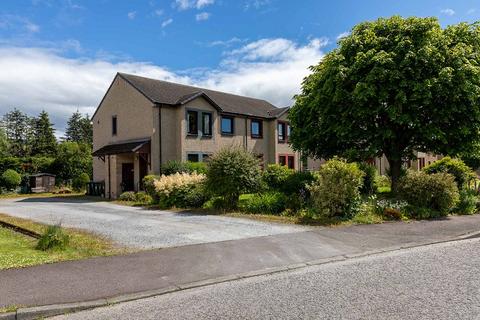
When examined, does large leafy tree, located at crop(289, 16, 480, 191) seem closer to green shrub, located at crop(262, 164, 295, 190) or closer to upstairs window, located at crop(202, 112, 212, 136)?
green shrub, located at crop(262, 164, 295, 190)

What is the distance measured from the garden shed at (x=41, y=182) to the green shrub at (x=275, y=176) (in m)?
25.4

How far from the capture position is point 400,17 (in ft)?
A: 60.2

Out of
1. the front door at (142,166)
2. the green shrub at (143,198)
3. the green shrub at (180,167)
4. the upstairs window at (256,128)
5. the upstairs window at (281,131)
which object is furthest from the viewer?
the upstairs window at (281,131)

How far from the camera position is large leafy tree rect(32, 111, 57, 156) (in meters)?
58.9

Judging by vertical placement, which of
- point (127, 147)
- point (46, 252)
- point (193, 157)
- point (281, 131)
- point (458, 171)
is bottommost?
point (46, 252)

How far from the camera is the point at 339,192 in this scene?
12.8 m

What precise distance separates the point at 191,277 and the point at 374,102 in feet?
45.0

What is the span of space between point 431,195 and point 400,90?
491 centimetres

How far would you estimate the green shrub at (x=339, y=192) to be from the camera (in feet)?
42.0

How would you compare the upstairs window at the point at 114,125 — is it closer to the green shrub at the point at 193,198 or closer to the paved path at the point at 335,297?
the green shrub at the point at 193,198

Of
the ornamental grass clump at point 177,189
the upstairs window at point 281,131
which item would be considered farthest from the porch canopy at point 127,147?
the upstairs window at point 281,131

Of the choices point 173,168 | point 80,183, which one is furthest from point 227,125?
point 80,183

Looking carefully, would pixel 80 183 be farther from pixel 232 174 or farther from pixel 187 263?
pixel 187 263

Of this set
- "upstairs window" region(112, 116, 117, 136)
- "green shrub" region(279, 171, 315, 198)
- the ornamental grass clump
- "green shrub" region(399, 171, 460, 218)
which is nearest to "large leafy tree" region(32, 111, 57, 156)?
"upstairs window" region(112, 116, 117, 136)
